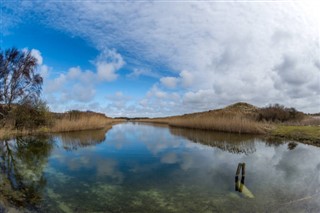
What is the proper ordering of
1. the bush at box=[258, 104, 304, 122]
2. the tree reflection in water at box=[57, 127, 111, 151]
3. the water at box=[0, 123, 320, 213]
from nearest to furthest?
the water at box=[0, 123, 320, 213] → the tree reflection in water at box=[57, 127, 111, 151] → the bush at box=[258, 104, 304, 122]

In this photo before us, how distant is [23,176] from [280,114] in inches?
1135

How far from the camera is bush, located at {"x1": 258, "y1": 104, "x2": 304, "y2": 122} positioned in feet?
91.7

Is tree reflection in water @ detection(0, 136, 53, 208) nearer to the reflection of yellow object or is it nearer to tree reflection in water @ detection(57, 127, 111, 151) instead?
tree reflection in water @ detection(57, 127, 111, 151)

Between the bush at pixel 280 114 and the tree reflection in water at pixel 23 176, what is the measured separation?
84.9 ft

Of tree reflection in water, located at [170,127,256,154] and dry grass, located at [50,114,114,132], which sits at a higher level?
dry grass, located at [50,114,114,132]

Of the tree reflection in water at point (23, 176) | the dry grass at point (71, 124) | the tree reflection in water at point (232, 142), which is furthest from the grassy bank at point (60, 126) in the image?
the tree reflection in water at point (232, 142)

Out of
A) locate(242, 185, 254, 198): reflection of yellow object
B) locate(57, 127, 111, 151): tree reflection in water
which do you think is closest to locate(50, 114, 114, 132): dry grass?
locate(57, 127, 111, 151): tree reflection in water

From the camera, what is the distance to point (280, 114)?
28.3 m

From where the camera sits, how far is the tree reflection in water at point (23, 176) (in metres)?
4.72

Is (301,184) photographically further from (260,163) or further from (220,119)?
(220,119)

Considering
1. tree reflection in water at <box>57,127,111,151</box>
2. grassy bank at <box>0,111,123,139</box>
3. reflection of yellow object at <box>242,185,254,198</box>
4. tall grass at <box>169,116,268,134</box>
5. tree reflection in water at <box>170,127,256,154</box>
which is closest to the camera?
reflection of yellow object at <box>242,185,254,198</box>

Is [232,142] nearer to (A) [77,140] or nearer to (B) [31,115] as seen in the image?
(A) [77,140]

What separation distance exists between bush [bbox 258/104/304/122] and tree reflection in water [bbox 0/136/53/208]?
25.9m

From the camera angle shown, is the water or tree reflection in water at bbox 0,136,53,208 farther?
tree reflection in water at bbox 0,136,53,208
